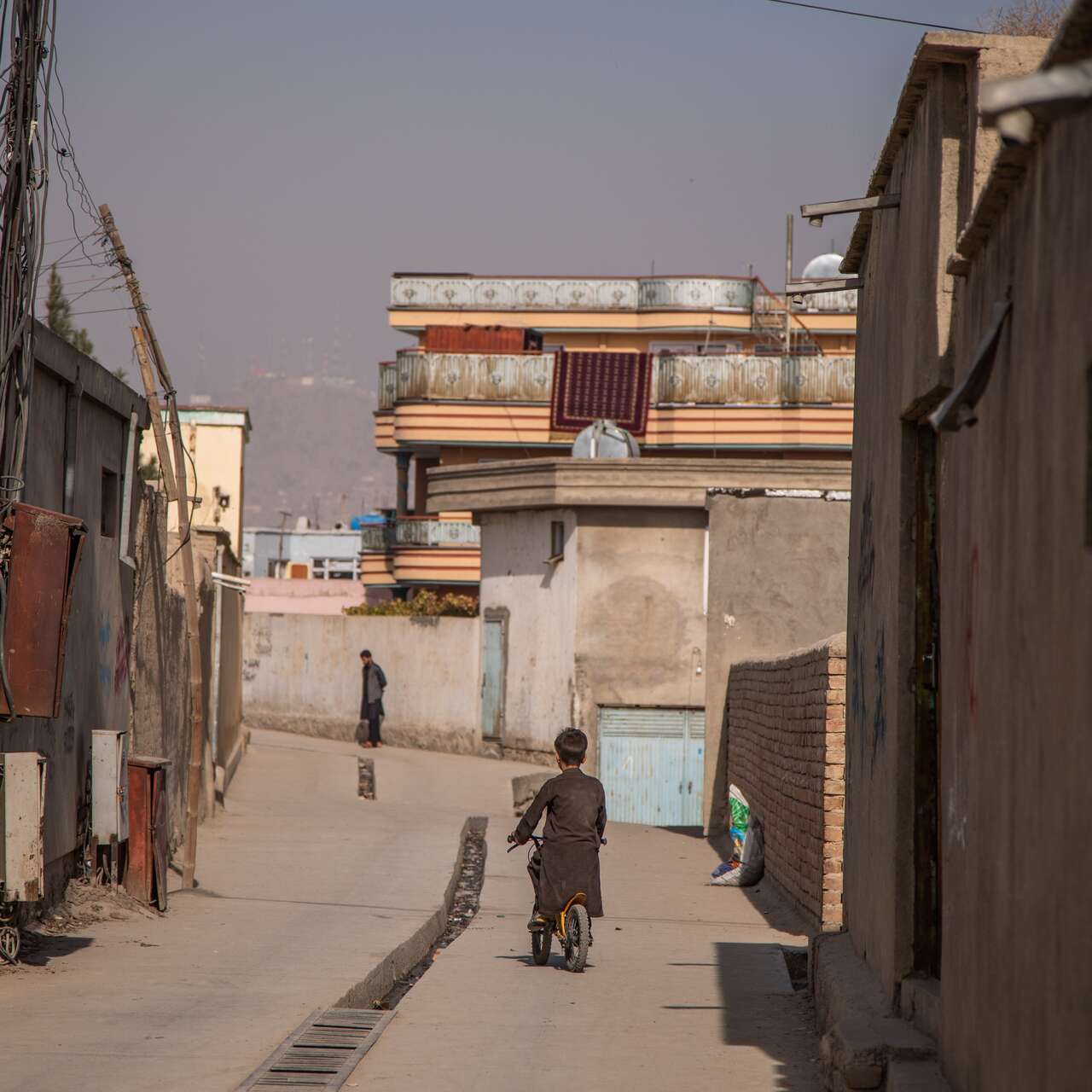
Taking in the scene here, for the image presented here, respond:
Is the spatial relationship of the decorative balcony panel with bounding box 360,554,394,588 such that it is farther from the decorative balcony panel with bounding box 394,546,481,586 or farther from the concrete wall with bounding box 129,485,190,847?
the concrete wall with bounding box 129,485,190,847

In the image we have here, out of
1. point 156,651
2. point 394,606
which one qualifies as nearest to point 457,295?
point 394,606

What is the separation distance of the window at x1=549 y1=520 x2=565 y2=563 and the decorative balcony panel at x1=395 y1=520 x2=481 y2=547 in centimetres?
1829

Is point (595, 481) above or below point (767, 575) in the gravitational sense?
above

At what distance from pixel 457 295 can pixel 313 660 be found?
54.6 feet

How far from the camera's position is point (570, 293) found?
47.8 m

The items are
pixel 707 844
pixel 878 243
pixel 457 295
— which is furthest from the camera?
pixel 457 295

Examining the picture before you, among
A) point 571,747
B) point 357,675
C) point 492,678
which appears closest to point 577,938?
point 571,747

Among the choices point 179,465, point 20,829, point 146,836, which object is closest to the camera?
point 20,829

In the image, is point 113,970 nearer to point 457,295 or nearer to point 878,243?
point 878,243

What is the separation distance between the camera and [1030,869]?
13.7ft

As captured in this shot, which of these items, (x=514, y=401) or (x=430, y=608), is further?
(x=514, y=401)

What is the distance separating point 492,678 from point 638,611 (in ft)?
16.1

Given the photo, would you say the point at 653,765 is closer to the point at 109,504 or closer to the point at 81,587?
the point at 109,504

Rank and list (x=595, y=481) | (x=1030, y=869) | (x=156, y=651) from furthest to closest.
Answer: (x=595, y=481)
(x=156, y=651)
(x=1030, y=869)
